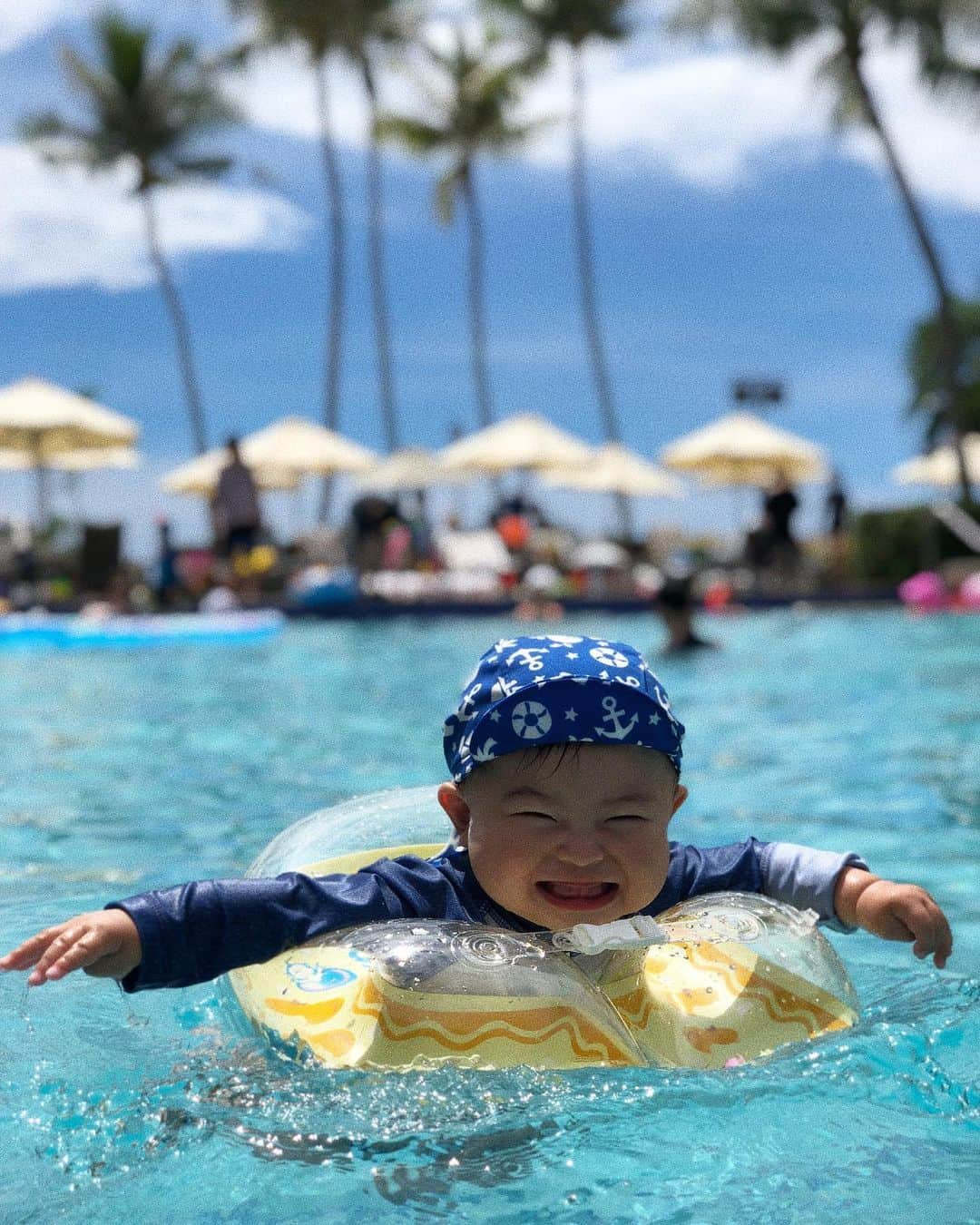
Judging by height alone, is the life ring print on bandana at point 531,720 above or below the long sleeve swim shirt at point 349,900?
above

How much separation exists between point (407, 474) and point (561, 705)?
70.2ft

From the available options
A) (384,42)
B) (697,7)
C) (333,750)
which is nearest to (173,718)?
(333,750)

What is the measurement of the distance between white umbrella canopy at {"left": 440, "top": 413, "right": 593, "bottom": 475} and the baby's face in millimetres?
19119

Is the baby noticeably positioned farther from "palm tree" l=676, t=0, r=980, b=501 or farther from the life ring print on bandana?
"palm tree" l=676, t=0, r=980, b=501

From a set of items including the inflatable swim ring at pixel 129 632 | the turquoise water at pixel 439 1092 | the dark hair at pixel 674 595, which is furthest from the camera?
the inflatable swim ring at pixel 129 632

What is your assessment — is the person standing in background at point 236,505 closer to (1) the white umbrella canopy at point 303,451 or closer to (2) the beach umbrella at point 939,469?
(1) the white umbrella canopy at point 303,451

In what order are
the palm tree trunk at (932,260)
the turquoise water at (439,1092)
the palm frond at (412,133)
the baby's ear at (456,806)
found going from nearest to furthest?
the turquoise water at (439,1092), the baby's ear at (456,806), the palm tree trunk at (932,260), the palm frond at (412,133)

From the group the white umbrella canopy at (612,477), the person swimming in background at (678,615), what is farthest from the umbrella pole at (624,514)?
the person swimming in background at (678,615)

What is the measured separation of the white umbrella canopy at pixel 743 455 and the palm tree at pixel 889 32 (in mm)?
2218

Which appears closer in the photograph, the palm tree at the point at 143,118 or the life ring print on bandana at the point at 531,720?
the life ring print on bandana at the point at 531,720

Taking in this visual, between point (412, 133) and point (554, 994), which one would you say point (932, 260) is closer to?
point (412, 133)

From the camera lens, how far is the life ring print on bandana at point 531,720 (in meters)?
2.19

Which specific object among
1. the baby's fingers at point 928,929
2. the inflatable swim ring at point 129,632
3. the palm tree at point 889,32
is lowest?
the inflatable swim ring at point 129,632

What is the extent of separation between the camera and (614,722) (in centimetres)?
221
